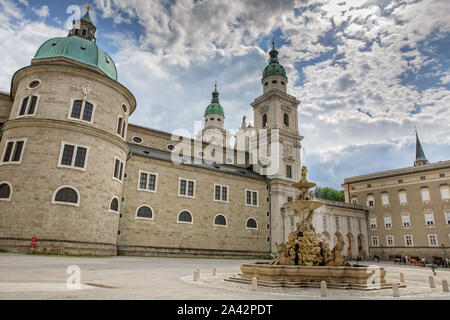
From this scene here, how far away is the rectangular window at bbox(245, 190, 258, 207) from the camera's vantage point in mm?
37997

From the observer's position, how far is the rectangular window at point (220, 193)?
35000 millimetres

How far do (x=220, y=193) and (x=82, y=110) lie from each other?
18.0 metres

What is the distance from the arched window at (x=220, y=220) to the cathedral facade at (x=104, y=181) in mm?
151

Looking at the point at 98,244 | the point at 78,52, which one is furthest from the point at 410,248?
the point at 78,52

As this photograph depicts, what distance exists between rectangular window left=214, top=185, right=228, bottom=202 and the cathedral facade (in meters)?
0.12

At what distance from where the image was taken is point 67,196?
70.1 ft

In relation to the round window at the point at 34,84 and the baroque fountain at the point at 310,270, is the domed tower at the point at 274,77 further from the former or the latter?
the baroque fountain at the point at 310,270

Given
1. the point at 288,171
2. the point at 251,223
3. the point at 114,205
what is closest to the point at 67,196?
the point at 114,205

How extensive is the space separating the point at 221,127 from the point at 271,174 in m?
23.8

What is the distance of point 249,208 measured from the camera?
3772 centimetres

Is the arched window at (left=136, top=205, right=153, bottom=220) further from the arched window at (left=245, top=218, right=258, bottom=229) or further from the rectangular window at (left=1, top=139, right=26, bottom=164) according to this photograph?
the arched window at (left=245, top=218, right=258, bottom=229)

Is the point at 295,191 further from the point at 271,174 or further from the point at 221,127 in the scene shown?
the point at 221,127

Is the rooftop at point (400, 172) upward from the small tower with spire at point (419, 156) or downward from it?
downward

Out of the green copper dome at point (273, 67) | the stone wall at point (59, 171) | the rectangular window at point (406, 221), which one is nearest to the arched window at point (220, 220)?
the stone wall at point (59, 171)
